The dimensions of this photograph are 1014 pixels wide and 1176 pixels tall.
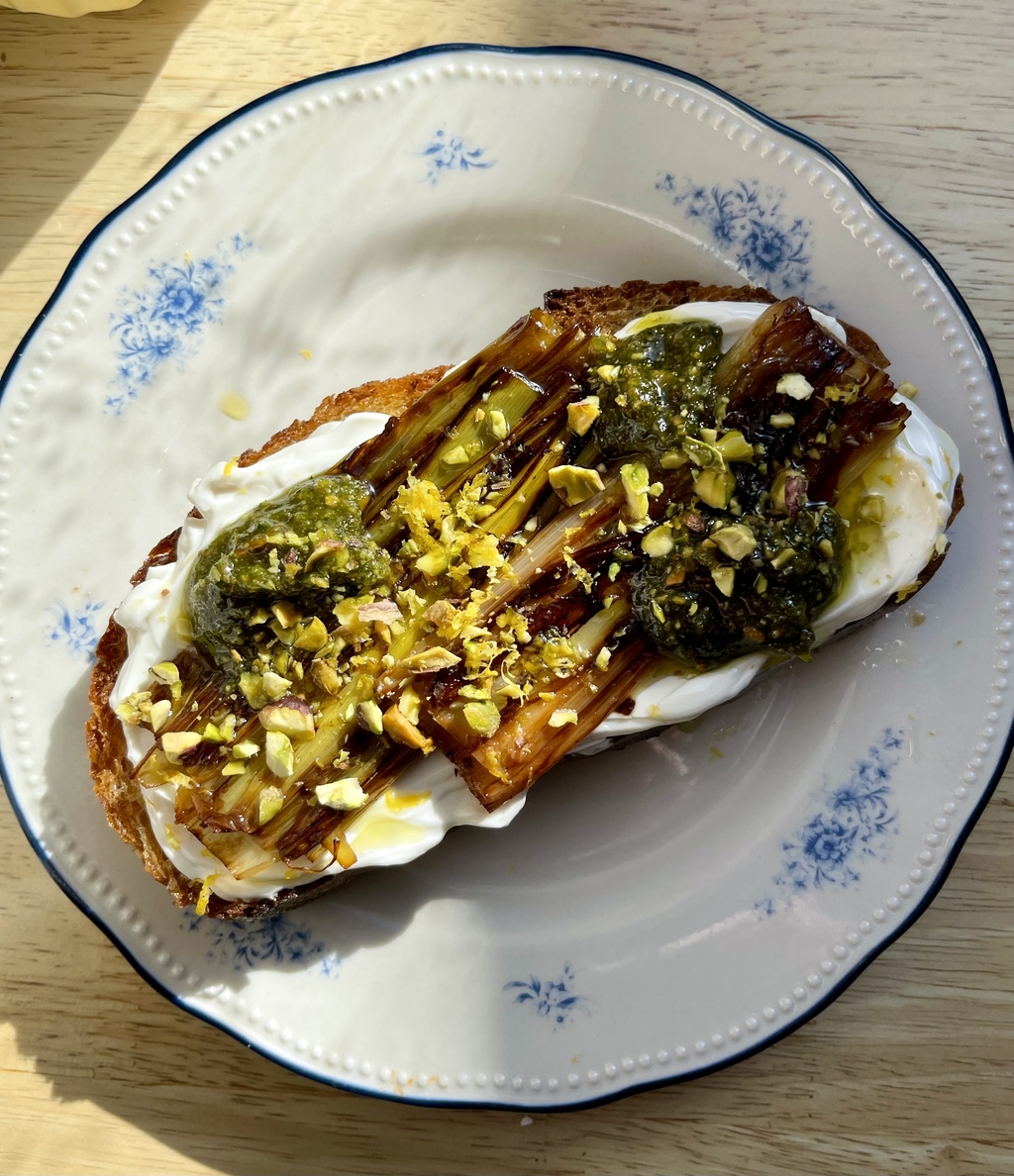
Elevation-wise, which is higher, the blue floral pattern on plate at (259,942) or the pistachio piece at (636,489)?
the pistachio piece at (636,489)

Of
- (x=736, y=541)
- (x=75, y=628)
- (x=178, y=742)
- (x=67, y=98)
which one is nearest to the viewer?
(x=736, y=541)

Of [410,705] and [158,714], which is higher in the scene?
[410,705]

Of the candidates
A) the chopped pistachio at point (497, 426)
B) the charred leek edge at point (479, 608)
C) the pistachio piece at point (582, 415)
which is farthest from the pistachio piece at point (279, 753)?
the pistachio piece at point (582, 415)

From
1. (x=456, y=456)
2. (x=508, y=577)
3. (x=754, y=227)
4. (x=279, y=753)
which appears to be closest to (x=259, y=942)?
(x=279, y=753)

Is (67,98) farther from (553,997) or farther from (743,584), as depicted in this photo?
(553,997)

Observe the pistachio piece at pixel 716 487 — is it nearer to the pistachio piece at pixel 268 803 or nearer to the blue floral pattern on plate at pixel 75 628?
the pistachio piece at pixel 268 803

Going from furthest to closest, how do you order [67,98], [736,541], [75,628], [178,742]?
1. [67,98]
2. [75,628]
3. [178,742]
4. [736,541]
